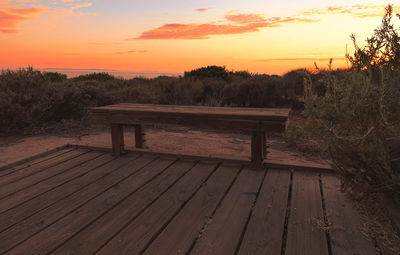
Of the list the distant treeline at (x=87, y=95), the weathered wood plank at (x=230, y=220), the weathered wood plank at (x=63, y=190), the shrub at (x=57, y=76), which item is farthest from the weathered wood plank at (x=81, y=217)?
the shrub at (x=57, y=76)

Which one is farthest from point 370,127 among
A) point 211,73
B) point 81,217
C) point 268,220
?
point 211,73

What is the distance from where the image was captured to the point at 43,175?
10.6ft

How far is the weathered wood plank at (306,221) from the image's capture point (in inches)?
74.2

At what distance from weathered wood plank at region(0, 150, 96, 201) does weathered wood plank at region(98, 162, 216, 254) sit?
136 cm

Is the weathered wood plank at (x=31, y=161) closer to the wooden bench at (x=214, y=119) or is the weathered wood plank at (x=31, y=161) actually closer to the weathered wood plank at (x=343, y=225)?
the wooden bench at (x=214, y=119)

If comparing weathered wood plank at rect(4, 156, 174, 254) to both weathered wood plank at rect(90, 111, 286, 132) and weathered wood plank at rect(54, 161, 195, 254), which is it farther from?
weathered wood plank at rect(90, 111, 286, 132)

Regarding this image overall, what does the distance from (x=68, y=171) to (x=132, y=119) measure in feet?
2.99

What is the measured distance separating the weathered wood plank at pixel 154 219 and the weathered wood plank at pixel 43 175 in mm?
1361

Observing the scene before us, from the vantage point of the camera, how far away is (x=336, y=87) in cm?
215

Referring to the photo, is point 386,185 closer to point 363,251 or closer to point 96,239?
point 363,251

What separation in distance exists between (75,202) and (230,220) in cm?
130

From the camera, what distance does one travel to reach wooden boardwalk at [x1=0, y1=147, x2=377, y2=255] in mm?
1929

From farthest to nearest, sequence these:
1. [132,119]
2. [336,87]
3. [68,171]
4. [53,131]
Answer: [53,131] < [132,119] < [68,171] < [336,87]

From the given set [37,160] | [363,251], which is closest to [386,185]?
[363,251]
